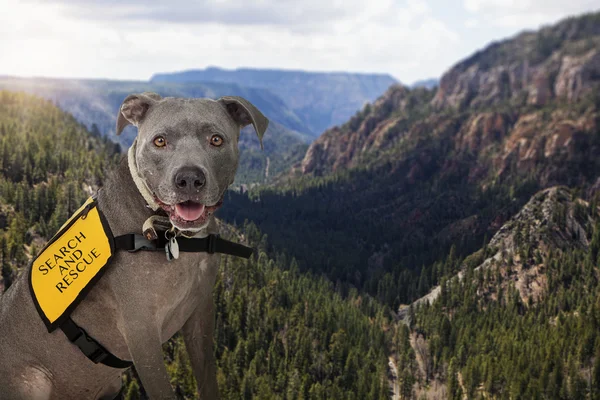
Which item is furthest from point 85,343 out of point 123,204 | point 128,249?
point 123,204

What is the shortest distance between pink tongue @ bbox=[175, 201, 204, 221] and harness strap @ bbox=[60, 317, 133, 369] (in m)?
2.22

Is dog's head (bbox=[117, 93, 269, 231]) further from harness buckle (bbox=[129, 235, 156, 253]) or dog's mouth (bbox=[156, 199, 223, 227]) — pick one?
harness buckle (bbox=[129, 235, 156, 253])

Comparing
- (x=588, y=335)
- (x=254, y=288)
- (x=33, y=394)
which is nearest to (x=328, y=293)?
(x=254, y=288)

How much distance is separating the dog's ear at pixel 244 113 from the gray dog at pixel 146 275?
13mm

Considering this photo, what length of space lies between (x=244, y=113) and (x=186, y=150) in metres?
1.21

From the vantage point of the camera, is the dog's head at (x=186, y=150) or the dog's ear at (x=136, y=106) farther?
the dog's ear at (x=136, y=106)

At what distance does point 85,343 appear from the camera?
24.1ft

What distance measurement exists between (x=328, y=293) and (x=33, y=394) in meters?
163

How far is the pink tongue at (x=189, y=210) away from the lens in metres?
6.62

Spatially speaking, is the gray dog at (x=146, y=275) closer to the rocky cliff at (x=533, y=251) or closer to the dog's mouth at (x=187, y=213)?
the dog's mouth at (x=187, y=213)

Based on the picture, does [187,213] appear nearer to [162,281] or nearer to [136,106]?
[162,281]

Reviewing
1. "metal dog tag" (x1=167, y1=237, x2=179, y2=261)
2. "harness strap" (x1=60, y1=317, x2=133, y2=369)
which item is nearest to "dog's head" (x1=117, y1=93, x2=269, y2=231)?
"metal dog tag" (x1=167, y1=237, x2=179, y2=261)

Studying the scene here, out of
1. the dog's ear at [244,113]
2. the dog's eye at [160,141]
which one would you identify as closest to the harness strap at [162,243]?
the dog's eye at [160,141]

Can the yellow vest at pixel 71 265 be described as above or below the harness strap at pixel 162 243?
below
